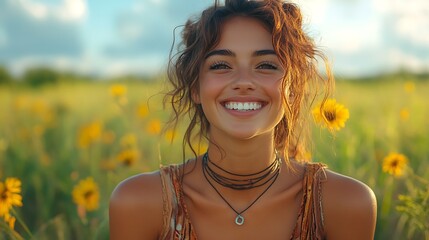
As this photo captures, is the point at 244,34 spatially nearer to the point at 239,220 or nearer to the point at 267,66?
the point at 267,66

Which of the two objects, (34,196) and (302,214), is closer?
(302,214)

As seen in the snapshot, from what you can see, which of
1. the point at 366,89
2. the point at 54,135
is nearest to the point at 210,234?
the point at 54,135

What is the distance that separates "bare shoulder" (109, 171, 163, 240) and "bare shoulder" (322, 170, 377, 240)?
61 cm

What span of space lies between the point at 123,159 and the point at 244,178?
130 centimetres

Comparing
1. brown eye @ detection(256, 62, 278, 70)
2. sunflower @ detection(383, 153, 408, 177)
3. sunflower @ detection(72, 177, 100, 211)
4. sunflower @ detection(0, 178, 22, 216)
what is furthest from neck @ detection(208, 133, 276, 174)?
sunflower @ detection(72, 177, 100, 211)

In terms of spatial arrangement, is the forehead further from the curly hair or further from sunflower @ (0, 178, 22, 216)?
sunflower @ (0, 178, 22, 216)

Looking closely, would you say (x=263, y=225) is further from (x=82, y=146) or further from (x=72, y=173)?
(x=82, y=146)

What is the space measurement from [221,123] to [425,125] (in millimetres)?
2813

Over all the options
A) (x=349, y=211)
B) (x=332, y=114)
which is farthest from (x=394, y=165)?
(x=349, y=211)

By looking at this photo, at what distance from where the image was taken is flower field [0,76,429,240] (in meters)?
2.80

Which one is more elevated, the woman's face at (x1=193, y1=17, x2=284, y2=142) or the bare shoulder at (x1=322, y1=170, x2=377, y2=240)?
the woman's face at (x1=193, y1=17, x2=284, y2=142)

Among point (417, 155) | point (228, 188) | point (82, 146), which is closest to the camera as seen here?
point (228, 188)

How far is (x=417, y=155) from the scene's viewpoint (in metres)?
4.16

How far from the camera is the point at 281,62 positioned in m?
2.39
